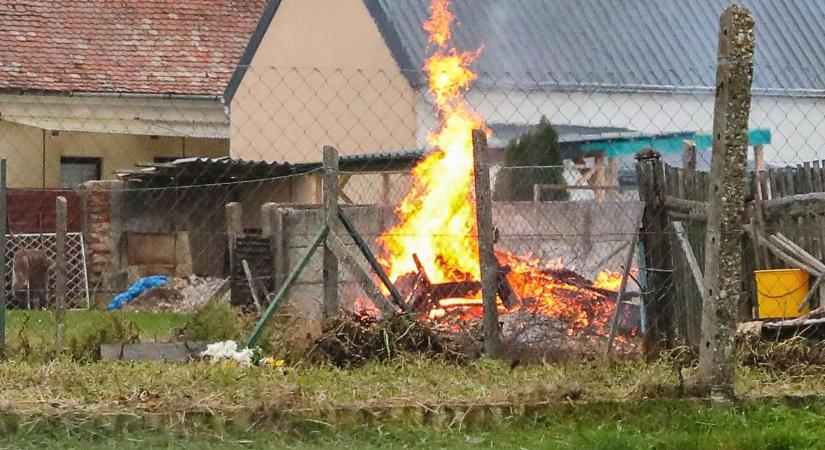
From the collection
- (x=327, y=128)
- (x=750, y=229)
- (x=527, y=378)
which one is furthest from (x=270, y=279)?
(x=527, y=378)

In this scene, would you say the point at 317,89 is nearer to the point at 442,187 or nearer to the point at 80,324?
the point at 442,187

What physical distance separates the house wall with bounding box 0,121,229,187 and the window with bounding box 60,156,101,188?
182 mm

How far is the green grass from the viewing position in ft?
23.2

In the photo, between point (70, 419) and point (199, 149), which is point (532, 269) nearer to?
point (70, 419)

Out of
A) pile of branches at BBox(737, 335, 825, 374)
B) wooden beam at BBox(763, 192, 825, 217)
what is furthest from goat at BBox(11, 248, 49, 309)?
pile of branches at BBox(737, 335, 825, 374)

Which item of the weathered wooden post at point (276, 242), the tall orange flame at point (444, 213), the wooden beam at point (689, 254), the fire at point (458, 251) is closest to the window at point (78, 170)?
the weathered wooden post at point (276, 242)

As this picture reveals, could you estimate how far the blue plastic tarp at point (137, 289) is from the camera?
774 inches

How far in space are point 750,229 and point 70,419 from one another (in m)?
5.58

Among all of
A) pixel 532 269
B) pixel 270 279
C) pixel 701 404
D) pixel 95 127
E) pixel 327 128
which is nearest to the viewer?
pixel 701 404

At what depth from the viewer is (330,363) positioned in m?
9.12

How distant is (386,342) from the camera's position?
925 cm

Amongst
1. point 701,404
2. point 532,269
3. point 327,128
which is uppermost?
point 327,128

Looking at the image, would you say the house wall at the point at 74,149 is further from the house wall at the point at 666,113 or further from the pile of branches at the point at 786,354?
the pile of branches at the point at 786,354

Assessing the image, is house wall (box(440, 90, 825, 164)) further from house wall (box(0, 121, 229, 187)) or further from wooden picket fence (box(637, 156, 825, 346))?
house wall (box(0, 121, 229, 187))
